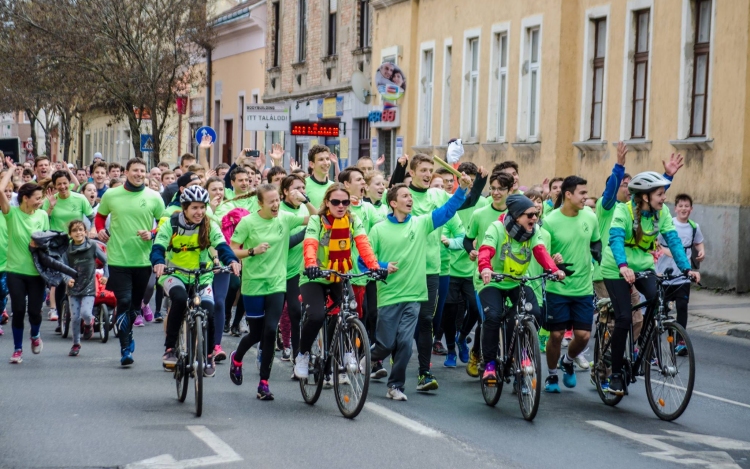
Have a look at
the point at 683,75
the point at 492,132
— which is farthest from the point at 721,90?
the point at 492,132

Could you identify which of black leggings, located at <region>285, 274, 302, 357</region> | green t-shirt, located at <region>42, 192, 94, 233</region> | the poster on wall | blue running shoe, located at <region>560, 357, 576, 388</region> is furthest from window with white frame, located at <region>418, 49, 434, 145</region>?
blue running shoe, located at <region>560, 357, 576, 388</region>

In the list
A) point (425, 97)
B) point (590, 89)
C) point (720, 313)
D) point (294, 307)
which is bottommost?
point (720, 313)

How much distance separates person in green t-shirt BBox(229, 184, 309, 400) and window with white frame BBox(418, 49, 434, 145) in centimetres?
2165

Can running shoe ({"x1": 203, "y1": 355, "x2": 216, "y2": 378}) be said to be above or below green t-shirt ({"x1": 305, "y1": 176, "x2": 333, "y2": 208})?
below

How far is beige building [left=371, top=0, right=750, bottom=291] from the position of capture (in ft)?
66.8

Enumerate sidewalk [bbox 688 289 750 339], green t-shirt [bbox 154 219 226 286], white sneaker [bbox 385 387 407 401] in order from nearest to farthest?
white sneaker [bbox 385 387 407 401] < green t-shirt [bbox 154 219 226 286] < sidewalk [bbox 688 289 750 339]

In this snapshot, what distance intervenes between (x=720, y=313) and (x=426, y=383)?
315 inches

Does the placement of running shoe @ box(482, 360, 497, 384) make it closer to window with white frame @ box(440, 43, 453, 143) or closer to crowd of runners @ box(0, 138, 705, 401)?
crowd of runners @ box(0, 138, 705, 401)

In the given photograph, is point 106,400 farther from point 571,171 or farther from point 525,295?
point 571,171

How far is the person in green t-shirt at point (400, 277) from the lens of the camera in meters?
10.4

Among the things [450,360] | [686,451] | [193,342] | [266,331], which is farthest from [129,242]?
[686,451]

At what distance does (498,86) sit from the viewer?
2848 centimetres

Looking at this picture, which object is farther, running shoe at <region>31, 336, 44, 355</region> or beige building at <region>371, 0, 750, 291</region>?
beige building at <region>371, 0, 750, 291</region>

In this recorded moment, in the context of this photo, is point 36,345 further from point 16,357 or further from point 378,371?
point 378,371
